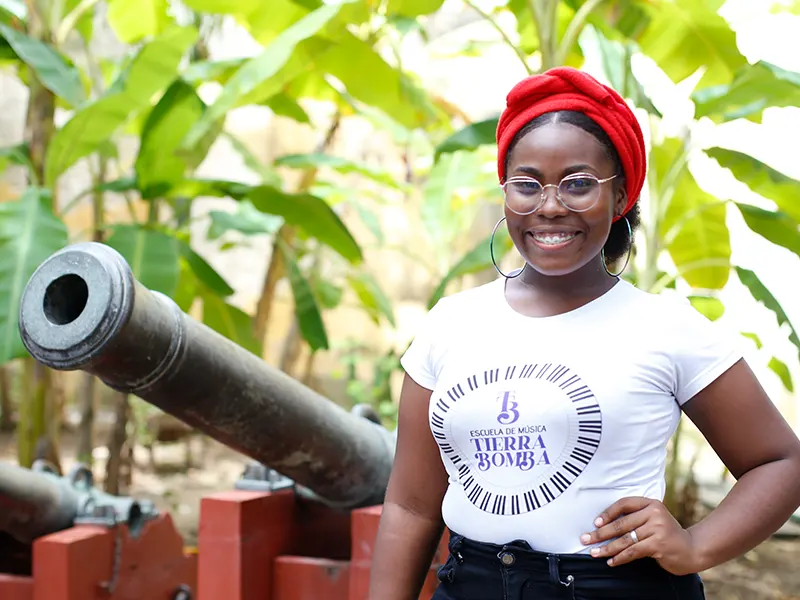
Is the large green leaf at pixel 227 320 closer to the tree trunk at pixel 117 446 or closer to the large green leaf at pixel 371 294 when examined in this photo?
the tree trunk at pixel 117 446

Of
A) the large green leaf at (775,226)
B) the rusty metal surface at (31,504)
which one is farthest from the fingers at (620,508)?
the large green leaf at (775,226)

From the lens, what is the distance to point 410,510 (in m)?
1.28

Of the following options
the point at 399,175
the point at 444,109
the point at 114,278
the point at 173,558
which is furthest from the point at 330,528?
the point at 399,175

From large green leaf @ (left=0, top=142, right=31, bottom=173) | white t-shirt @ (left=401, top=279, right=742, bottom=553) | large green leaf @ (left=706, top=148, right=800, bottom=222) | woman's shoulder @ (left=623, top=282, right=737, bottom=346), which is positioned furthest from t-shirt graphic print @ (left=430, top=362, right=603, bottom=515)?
large green leaf @ (left=0, top=142, right=31, bottom=173)

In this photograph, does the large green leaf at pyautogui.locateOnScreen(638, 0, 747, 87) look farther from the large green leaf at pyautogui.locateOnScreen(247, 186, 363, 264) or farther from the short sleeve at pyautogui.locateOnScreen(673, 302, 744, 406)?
the short sleeve at pyautogui.locateOnScreen(673, 302, 744, 406)

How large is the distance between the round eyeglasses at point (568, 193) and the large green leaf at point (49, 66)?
2.31m

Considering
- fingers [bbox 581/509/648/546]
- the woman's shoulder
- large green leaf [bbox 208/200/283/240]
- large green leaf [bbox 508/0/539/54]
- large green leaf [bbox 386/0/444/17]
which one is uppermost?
large green leaf [bbox 508/0/539/54]

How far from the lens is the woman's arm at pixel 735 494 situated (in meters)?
1.07

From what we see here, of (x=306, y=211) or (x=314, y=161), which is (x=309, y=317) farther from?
(x=314, y=161)

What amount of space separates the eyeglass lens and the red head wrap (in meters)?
0.06

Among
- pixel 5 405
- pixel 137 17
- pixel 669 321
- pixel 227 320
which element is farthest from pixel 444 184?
pixel 5 405

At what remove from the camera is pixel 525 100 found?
118 cm

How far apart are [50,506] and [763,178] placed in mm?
2361

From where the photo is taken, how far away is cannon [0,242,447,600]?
128 centimetres
